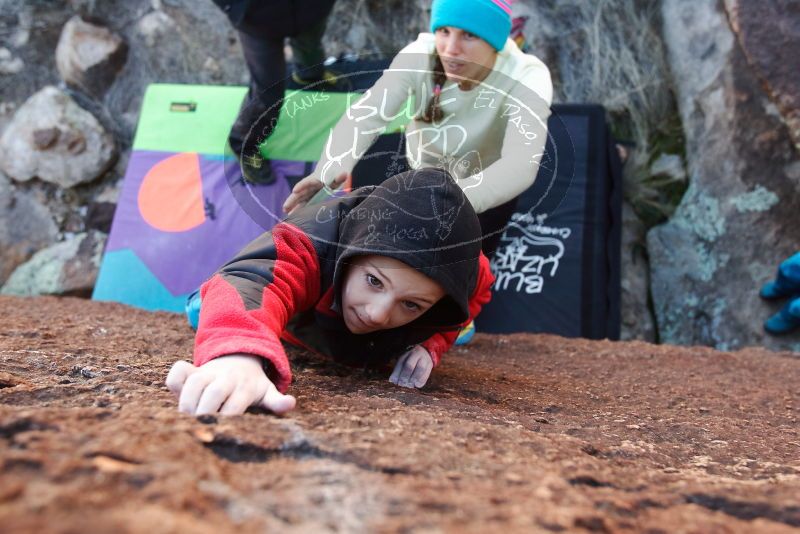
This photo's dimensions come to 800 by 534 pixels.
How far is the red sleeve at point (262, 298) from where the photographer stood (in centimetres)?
82

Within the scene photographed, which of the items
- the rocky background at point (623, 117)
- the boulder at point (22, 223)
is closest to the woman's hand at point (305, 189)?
the rocky background at point (623, 117)

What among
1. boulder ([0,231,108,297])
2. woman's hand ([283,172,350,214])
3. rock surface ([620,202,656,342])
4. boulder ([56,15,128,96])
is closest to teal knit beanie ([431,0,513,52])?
woman's hand ([283,172,350,214])

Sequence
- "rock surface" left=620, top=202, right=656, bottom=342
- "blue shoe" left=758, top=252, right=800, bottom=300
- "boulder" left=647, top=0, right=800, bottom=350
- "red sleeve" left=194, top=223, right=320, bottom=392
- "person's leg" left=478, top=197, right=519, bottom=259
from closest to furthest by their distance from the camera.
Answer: "red sleeve" left=194, top=223, right=320, bottom=392 < "person's leg" left=478, top=197, right=519, bottom=259 < "blue shoe" left=758, top=252, right=800, bottom=300 < "boulder" left=647, top=0, right=800, bottom=350 < "rock surface" left=620, top=202, right=656, bottom=342

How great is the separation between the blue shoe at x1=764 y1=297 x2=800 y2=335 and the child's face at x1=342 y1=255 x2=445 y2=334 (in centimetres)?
165

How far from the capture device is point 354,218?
98 cm

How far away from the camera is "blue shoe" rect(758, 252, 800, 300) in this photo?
2.13m

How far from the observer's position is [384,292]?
1005 mm

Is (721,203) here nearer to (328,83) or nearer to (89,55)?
(328,83)

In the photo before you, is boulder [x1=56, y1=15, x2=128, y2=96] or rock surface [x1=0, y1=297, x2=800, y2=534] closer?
rock surface [x1=0, y1=297, x2=800, y2=534]

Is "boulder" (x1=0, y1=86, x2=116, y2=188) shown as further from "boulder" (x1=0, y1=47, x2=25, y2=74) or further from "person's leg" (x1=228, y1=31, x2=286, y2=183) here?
"person's leg" (x1=228, y1=31, x2=286, y2=183)

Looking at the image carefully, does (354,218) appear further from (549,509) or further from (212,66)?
(212,66)

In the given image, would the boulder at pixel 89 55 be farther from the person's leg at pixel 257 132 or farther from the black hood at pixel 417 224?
the black hood at pixel 417 224

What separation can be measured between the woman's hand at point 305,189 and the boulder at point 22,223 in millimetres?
2602

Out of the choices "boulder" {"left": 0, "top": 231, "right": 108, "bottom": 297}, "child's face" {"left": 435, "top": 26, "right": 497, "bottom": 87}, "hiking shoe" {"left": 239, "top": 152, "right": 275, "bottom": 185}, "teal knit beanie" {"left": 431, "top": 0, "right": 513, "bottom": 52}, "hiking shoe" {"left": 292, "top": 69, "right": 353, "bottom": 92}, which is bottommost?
"boulder" {"left": 0, "top": 231, "right": 108, "bottom": 297}
